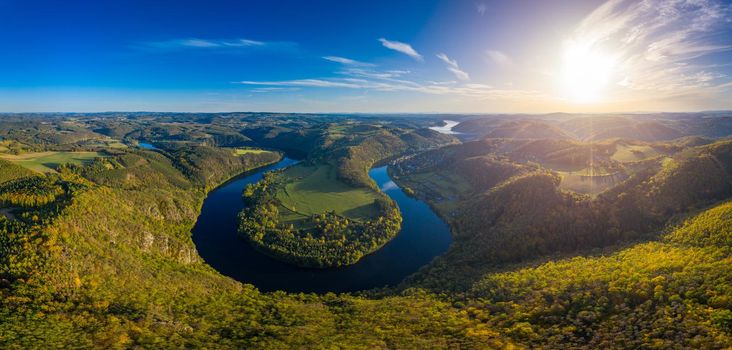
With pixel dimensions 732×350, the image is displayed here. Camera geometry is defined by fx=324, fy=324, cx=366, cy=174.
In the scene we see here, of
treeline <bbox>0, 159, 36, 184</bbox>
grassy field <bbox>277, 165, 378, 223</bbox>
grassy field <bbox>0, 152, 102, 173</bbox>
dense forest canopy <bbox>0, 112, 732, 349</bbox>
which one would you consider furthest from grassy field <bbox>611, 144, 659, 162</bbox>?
grassy field <bbox>0, 152, 102, 173</bbox>

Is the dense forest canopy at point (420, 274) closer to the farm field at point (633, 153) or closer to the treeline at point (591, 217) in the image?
the treeline at point (591, 217)

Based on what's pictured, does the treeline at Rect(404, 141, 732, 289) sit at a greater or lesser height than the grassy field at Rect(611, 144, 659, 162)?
lesser

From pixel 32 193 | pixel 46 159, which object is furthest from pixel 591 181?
pixel 46 159

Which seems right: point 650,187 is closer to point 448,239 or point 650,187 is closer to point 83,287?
point 448,239

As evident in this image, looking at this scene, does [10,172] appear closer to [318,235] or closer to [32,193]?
[32,193]

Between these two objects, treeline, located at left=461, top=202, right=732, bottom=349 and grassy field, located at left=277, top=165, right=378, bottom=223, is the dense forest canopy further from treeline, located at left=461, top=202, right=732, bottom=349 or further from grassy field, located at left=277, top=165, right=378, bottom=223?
grassy field, located at left=277, top=165, right=378, bottom=223

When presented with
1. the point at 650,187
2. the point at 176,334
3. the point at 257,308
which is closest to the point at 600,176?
the point at 650,187
